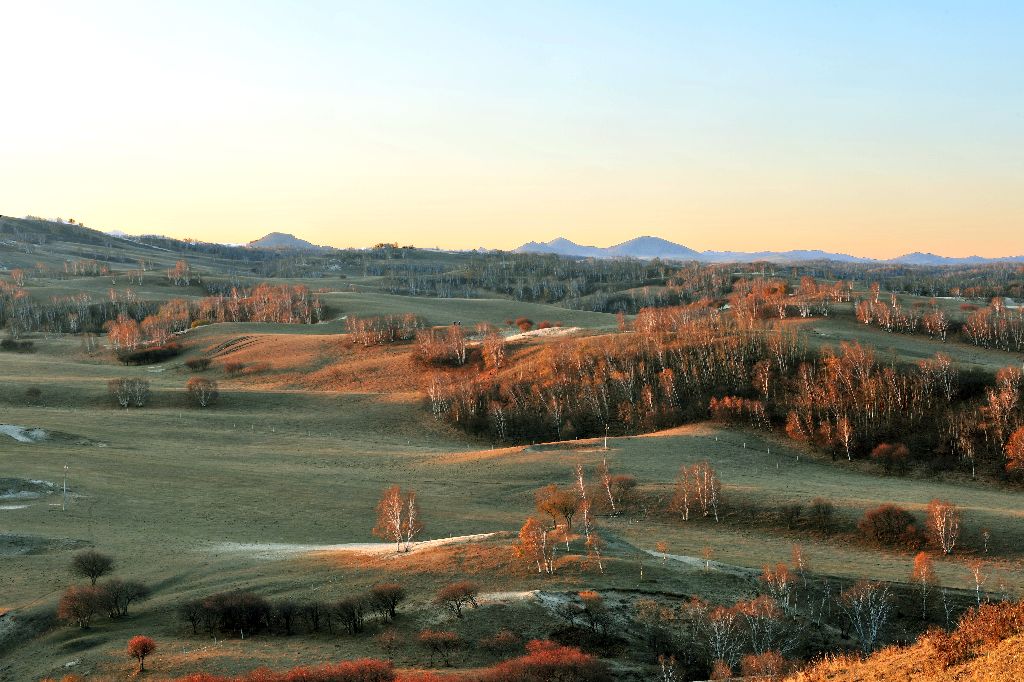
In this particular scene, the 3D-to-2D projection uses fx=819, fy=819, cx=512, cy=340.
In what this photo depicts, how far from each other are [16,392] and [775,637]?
11184cm

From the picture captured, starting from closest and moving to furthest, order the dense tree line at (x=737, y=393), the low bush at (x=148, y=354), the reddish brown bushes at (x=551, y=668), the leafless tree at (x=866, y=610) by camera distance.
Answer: the reddish brown bushes at (x=551, y=668) < the leafless tree at (x=866, y=610) < the dense tree line at (x=737, y=393) < the low bush at (x=148, y=354)

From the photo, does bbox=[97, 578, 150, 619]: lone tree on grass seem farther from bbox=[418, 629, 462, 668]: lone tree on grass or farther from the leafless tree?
the leafless tree

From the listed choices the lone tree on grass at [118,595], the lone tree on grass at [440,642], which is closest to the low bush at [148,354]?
the lone tree on grass at [118,595]

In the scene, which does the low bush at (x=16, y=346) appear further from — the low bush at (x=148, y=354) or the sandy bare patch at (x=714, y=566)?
the sandy bare patch at (x=714, y=566)

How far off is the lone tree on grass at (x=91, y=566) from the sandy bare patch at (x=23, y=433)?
44.4 meters

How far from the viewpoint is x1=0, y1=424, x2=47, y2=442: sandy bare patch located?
87500mm

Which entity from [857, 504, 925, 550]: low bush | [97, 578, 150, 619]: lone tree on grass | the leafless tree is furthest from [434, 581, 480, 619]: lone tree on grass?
[857, 504, 925, 550]: low bush

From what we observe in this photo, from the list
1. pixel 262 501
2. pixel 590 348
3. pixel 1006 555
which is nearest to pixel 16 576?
pixel 262 501

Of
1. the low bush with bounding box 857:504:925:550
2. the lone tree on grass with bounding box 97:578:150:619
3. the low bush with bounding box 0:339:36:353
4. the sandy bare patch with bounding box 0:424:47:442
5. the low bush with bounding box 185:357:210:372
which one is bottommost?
the low bush with bounding box 857:504:925:550

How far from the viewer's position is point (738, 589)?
46.5 metres

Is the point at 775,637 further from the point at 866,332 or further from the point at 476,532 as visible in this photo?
the point at 866,332

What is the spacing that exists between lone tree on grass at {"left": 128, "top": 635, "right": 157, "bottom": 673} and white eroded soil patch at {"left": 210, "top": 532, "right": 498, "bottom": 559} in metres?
15.9

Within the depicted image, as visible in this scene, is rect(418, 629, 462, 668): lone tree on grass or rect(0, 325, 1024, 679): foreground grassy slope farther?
rect(0, 325, 1024, 679): foreground grassy slope

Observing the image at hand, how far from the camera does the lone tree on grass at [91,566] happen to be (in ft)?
161
